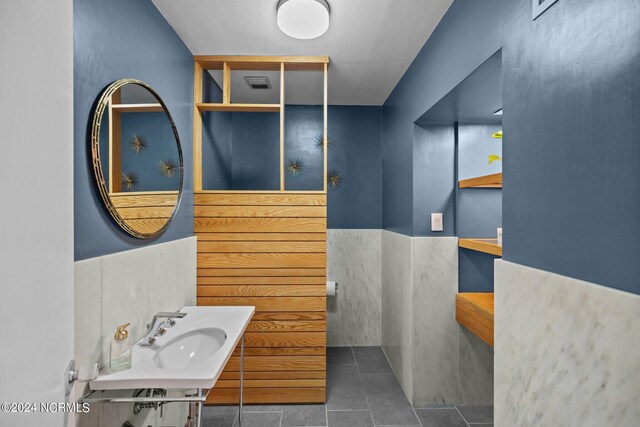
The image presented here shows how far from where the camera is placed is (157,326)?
1.67 metres

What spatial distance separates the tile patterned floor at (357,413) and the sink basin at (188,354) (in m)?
0.79

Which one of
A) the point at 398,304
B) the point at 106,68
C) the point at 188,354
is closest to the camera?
the point at 106,68

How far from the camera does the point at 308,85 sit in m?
2.94

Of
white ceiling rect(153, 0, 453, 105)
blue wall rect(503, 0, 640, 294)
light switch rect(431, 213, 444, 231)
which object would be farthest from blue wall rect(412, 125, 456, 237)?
blue wall rect(503, 0, 640, 294)

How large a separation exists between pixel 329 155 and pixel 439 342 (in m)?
2.06

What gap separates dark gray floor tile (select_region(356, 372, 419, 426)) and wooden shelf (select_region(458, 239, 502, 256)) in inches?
48.6

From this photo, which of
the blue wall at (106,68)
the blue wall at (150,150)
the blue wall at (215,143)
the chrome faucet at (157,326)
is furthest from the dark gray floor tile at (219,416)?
the blue wall at (215,143)

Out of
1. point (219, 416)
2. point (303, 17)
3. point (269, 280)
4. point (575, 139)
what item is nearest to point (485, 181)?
point (575, 139)

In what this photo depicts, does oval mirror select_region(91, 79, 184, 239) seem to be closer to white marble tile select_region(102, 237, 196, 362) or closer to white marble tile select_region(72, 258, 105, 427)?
white marble tile select_region(102, 237, 196, 362)

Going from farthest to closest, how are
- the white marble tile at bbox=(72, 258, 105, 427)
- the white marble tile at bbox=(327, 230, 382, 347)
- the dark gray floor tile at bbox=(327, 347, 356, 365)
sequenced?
the white marble tile at bbox=(327, 230, 382, 347)
the dark gray floor tile at bbox=(327, 347, 356, 365)
the white marble tile at bbox=(72, 258, 105, 427)

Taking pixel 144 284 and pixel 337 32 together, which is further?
pixel 337 32

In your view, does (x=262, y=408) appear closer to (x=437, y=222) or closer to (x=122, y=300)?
(x=122, y=300)

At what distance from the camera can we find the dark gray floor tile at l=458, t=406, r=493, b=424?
2205 mm

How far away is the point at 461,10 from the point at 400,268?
72.5 inches
